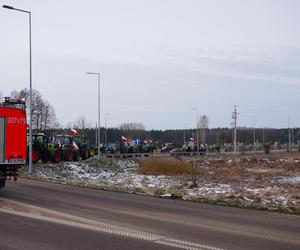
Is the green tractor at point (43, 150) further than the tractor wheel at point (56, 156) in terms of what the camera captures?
No

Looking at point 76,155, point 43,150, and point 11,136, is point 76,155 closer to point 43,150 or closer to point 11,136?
point 43,150

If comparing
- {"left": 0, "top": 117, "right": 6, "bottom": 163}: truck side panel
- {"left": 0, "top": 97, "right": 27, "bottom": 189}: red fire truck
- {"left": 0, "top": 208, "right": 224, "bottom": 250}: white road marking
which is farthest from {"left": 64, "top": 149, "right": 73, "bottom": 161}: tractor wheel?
{"left": 0, "top": 208, "right": 224, "bottom": 250}: white road marking

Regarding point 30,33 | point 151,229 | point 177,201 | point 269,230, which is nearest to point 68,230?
point 151,229

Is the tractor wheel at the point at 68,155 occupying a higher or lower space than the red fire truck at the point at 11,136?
lower

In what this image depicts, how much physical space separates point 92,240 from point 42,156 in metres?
30.4

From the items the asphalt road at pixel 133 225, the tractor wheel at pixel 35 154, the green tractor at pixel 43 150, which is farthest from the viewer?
the green tractor at pixel 43 150

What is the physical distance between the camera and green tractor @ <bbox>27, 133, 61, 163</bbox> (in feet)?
124

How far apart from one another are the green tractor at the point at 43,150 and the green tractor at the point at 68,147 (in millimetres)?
1496

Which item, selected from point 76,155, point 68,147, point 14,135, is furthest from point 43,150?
point 14,135

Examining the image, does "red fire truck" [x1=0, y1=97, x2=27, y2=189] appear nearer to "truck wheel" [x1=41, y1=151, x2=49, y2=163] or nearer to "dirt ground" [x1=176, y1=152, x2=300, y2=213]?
"dirt ground" [x1=176, y1=152, x2=300, y2=213]

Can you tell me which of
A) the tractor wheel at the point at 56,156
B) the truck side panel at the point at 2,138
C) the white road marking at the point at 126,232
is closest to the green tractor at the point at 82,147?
the tractor wheel at the point at 56,156

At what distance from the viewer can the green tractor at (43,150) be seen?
37719 millimetres

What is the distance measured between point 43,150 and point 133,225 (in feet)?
94.3

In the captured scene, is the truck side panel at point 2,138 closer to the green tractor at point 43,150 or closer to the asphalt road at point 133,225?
the asphalt road at point 133,225
